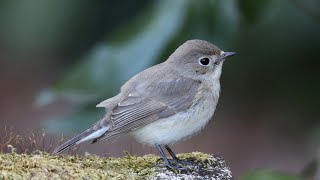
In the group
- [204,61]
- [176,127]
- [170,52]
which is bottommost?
[176,127]

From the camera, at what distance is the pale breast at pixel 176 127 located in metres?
5.56

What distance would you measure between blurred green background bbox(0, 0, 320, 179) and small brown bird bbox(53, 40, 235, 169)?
1.03 ft

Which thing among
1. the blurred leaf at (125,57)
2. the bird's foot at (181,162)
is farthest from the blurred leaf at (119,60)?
the bird's foot at (181,162)

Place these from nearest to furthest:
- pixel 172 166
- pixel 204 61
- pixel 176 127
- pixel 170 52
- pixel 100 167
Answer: pixel 100 167 < pixel 172 166 < pixel 176 127 < pixel 204 61 < pixel 170 52

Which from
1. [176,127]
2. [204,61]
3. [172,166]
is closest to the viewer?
[172,166]

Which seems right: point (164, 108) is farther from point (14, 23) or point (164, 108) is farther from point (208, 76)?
point (14, 23)

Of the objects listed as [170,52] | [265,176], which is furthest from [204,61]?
[265,176]

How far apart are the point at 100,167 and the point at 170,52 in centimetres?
145

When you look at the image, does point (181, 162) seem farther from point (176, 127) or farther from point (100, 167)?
point (100, 167)

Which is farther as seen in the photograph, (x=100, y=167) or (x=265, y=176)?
(x=265, y=176)

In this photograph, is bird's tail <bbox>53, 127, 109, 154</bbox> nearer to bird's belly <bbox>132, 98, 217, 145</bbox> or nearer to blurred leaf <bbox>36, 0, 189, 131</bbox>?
bird's belly <bbox>132, 98, 217, 145</bbox>

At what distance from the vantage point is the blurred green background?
6.15 m

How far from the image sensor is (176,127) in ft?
18.2

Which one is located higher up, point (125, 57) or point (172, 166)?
point (125, 57)
